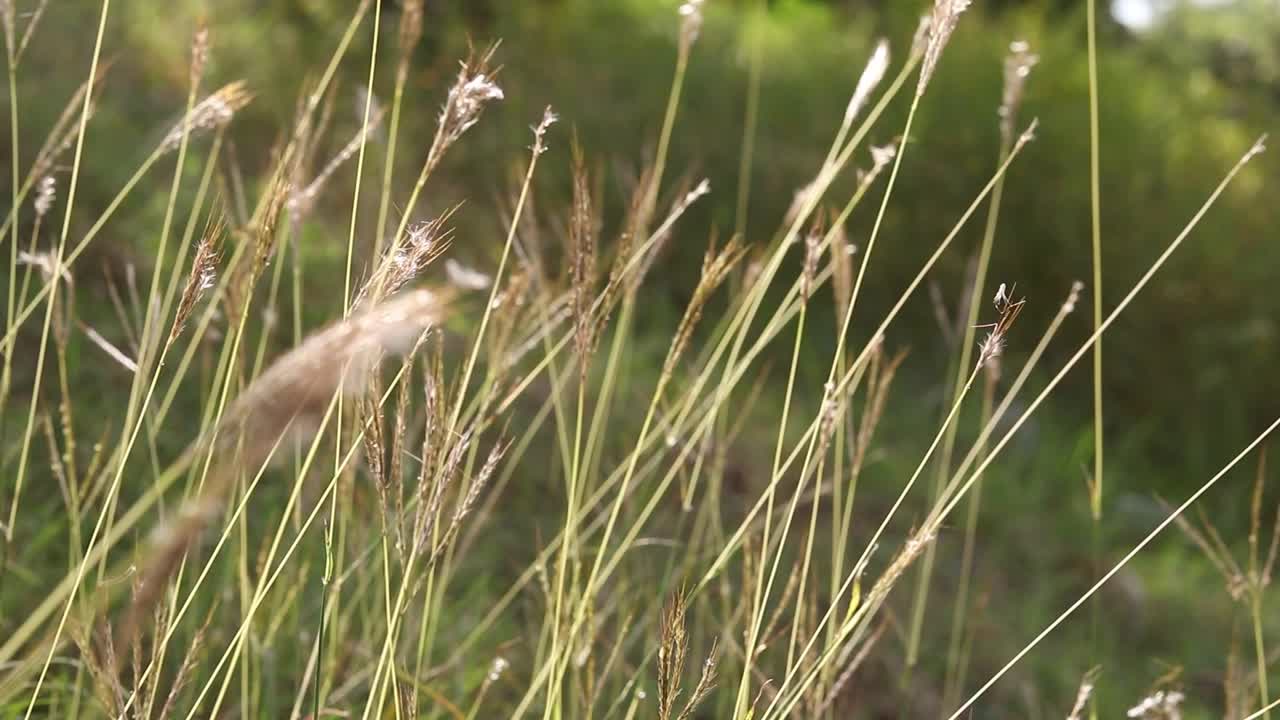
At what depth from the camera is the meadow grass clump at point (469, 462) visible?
3.51ft

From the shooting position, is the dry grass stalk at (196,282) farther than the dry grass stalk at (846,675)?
No

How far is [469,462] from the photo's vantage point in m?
1.42

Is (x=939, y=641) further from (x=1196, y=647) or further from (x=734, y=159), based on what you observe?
(x=734, y=159)

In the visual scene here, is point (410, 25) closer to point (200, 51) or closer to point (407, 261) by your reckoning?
point (200, 51)

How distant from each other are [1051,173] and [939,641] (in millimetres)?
3153

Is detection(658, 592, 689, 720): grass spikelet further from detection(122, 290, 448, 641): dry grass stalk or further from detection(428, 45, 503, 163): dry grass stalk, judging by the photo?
detection(122, 290, 448, 641): dry grass stalk

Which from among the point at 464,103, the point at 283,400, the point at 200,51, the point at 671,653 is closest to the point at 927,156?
the point at 200,51

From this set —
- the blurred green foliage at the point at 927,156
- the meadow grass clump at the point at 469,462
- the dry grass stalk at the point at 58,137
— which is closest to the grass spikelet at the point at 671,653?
the meadow grass clump at the point at 469,462

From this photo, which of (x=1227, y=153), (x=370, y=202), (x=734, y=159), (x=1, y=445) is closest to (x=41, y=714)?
(x=1, y=445)

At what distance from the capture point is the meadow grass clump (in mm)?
1069

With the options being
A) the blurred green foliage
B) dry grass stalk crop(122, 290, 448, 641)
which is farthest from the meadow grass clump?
the blurred green foliage

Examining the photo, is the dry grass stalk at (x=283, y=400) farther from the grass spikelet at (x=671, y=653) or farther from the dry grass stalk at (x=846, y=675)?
the dry grass stalk at (x=846, y=675)

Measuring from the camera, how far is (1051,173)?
5.75 metres

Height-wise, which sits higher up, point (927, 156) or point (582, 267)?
point (582, 267)
